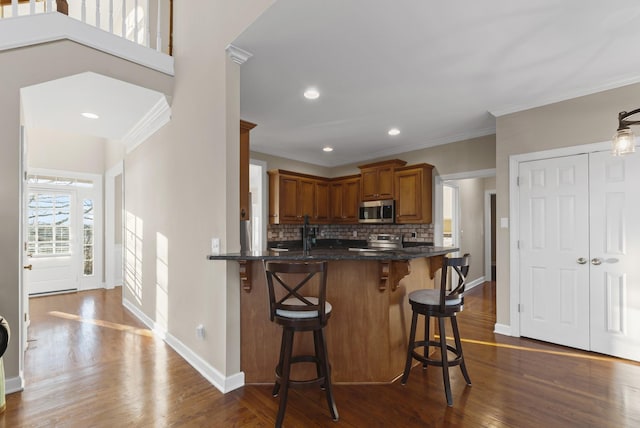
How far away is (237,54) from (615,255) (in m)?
3.99

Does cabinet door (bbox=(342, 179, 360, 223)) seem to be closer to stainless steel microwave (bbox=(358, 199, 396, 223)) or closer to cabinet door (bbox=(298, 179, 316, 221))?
stainless steel microwave (bbox=(358, 199, 396, 223))

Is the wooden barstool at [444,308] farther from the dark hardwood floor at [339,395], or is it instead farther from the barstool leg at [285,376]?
the barstool leg at [285,376]

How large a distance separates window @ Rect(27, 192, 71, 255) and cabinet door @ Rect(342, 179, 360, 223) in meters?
5.35

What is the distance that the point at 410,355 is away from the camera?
253 centimetres

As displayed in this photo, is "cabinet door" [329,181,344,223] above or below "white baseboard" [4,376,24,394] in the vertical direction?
above

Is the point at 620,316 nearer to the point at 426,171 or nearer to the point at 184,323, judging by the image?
the point at 426,171

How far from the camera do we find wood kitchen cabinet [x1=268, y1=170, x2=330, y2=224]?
5.57 metres

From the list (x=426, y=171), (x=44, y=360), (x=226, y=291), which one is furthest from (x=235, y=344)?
(x=426, y=171)

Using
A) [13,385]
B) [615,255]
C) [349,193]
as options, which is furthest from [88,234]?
[615,255]

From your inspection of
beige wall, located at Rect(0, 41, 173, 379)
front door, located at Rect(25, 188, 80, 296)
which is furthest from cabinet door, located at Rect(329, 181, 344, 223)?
front door, located at Rect(25, 188, 80, 296)

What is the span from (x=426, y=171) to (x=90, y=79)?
4.50 m

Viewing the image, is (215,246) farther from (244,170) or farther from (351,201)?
(351,201)

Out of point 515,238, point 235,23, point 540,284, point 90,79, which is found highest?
point 235,23

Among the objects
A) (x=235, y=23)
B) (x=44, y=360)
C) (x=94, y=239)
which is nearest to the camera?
(x=235, y=23)
